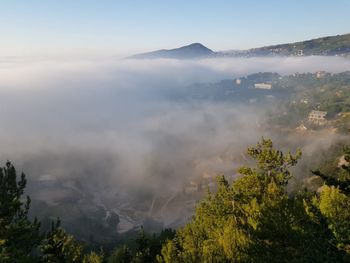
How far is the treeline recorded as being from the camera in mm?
21562

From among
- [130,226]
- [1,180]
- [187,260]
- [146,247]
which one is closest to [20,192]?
[1,180]

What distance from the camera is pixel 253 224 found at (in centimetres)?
3150

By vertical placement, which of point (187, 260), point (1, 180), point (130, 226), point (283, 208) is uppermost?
point (1, 180)

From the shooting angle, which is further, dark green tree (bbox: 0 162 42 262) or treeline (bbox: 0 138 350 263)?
dark green tree (bbox: 0 162 42 262)

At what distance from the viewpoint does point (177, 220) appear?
190500mm

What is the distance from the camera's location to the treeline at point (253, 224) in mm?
21562

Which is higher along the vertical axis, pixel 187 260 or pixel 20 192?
pixel 20 192

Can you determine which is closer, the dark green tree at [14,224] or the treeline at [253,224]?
the treeline at [253,224]

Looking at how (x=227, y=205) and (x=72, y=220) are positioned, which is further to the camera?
(x=72, y=220)

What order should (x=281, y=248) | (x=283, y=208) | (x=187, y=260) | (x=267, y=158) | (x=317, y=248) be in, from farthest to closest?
(x=267, y=158) → (x=187, y=260) → (x=283, y=208) → (x=281, y=248) → (x=317, y=248)

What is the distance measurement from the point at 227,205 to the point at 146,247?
27363 mm

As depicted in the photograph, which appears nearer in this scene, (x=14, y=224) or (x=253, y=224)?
(x=14, y=224)

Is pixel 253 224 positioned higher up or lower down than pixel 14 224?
lower down

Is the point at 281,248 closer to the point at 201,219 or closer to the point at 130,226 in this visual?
the point at 201,219
